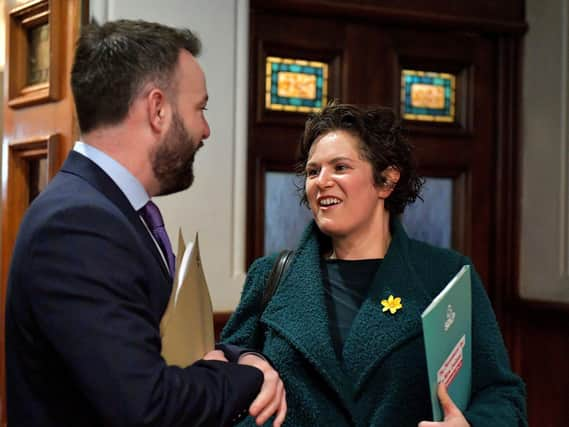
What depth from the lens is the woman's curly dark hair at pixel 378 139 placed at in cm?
206

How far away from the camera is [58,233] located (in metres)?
1.12

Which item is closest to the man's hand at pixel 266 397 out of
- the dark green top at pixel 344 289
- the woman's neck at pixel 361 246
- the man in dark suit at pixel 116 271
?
the man in dark suit at pixel 116 271

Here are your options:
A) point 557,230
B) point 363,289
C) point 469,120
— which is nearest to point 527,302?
point 557,230

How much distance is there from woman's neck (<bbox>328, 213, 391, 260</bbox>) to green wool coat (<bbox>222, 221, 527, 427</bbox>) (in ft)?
0.27

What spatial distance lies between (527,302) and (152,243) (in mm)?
2738

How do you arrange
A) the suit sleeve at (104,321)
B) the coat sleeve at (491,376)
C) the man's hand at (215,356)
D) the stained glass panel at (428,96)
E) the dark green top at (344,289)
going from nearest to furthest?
the suit sleeve at (104,321)
the man's hand at (215,356)
the coat sleeve at (491,376)
the dark green top at (344,289)
the stained glass panel at (428,96)

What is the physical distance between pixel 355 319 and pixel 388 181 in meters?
0.40

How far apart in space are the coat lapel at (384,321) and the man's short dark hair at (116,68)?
2.70 feet

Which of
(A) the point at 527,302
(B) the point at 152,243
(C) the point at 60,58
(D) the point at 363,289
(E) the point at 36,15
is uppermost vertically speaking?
(E) the point at 36,15

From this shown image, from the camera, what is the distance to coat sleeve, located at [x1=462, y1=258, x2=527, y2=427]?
179 cm

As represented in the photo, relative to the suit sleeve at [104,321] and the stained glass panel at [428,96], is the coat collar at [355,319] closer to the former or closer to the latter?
the suit sleeve at [104,321]

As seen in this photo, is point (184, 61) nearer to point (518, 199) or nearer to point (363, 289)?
point (363, 289)

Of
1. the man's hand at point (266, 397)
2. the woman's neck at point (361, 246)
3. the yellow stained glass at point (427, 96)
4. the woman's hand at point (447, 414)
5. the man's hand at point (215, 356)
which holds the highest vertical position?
the yellow stained glass at point (427, 96)

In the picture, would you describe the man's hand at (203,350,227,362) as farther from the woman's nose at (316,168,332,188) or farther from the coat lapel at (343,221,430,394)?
the woman's nose at (316,168,332,188)
